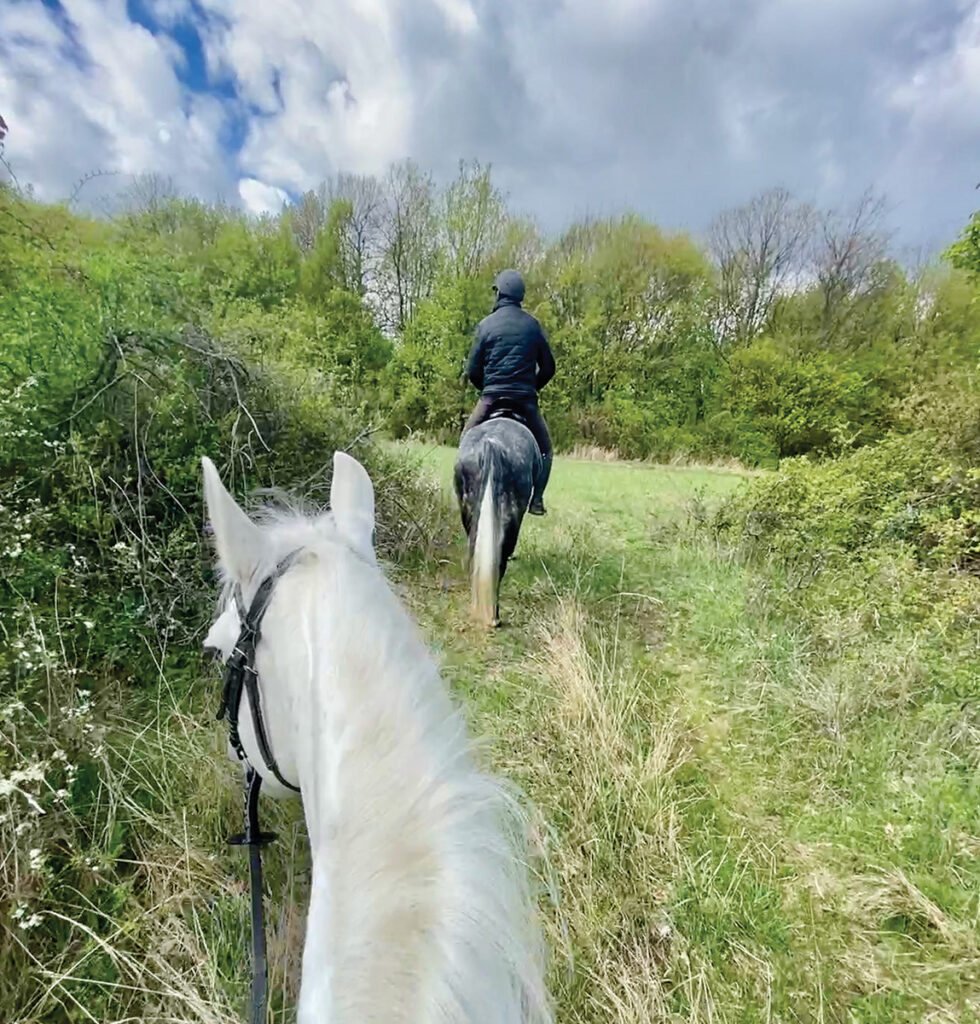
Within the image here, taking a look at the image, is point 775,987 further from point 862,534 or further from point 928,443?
point 928,443

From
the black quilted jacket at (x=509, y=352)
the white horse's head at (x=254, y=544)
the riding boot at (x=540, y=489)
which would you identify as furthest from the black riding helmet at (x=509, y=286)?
the white horse's head at (x=254, y=544)

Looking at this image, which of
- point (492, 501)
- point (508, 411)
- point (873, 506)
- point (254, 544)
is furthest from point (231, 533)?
point (873, 506)

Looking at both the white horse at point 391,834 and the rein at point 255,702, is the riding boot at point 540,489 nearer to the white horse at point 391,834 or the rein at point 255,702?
the rein at point 255,702

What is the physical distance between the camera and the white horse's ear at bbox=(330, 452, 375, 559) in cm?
149

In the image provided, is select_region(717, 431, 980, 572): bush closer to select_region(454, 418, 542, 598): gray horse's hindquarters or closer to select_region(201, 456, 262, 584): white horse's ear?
select_region(454, 418, 542, 598): gray horse's hindquarters

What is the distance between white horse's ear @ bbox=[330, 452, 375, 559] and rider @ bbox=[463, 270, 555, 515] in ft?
A: 11.9

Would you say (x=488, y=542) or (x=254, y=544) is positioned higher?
(x=488, y=542)

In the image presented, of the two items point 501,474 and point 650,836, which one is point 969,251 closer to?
point 501,474

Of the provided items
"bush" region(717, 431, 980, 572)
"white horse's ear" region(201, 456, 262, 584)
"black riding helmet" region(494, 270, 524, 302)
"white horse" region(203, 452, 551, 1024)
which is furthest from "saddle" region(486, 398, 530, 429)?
"white horse" region(203, 452, 551, 1024)

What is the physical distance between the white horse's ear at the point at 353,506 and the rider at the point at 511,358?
362 cm

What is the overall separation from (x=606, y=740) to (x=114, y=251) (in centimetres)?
468

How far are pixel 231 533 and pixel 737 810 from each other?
2.52 metres

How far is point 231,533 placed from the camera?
1294 millimetres

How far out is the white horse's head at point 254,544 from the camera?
1.29 metres
